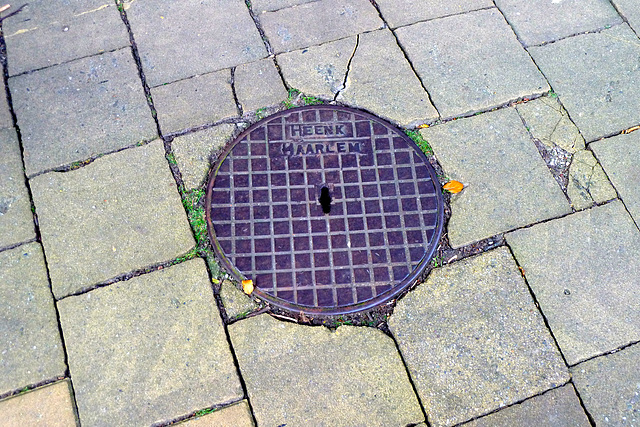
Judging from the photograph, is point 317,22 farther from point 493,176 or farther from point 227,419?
point 227,419

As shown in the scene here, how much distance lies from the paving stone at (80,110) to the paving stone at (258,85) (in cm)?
59

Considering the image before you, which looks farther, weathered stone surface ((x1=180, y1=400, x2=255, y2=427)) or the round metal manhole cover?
the round metal manhole cover

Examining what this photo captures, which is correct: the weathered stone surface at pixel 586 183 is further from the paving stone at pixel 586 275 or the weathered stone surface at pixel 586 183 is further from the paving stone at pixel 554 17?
the paving stone at pixel 554 17

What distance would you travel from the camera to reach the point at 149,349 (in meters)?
2.38

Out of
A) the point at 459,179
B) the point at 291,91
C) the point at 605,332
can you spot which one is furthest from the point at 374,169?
the point at 605,332

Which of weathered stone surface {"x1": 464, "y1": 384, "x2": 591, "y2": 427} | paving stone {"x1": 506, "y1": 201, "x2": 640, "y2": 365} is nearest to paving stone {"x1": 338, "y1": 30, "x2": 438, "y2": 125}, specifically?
paving stone {"x1": 506, "y1": 201, "x2": 640, "y2": 365}

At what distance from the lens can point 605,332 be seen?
2.45m

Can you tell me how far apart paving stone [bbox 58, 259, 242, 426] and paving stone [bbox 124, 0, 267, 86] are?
4.43 ft

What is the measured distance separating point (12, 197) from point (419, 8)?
2866mm

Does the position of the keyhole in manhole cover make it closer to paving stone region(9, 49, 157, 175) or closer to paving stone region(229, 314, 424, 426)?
A: paving stone region(229, 314, 424, 426)

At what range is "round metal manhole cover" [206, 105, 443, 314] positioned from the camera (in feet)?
8.29

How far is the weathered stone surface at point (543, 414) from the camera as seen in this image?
2.29m

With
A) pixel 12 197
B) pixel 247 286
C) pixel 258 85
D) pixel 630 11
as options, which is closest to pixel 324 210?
pixel 247 286

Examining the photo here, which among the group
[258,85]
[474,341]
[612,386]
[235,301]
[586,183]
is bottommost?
[612,386]
